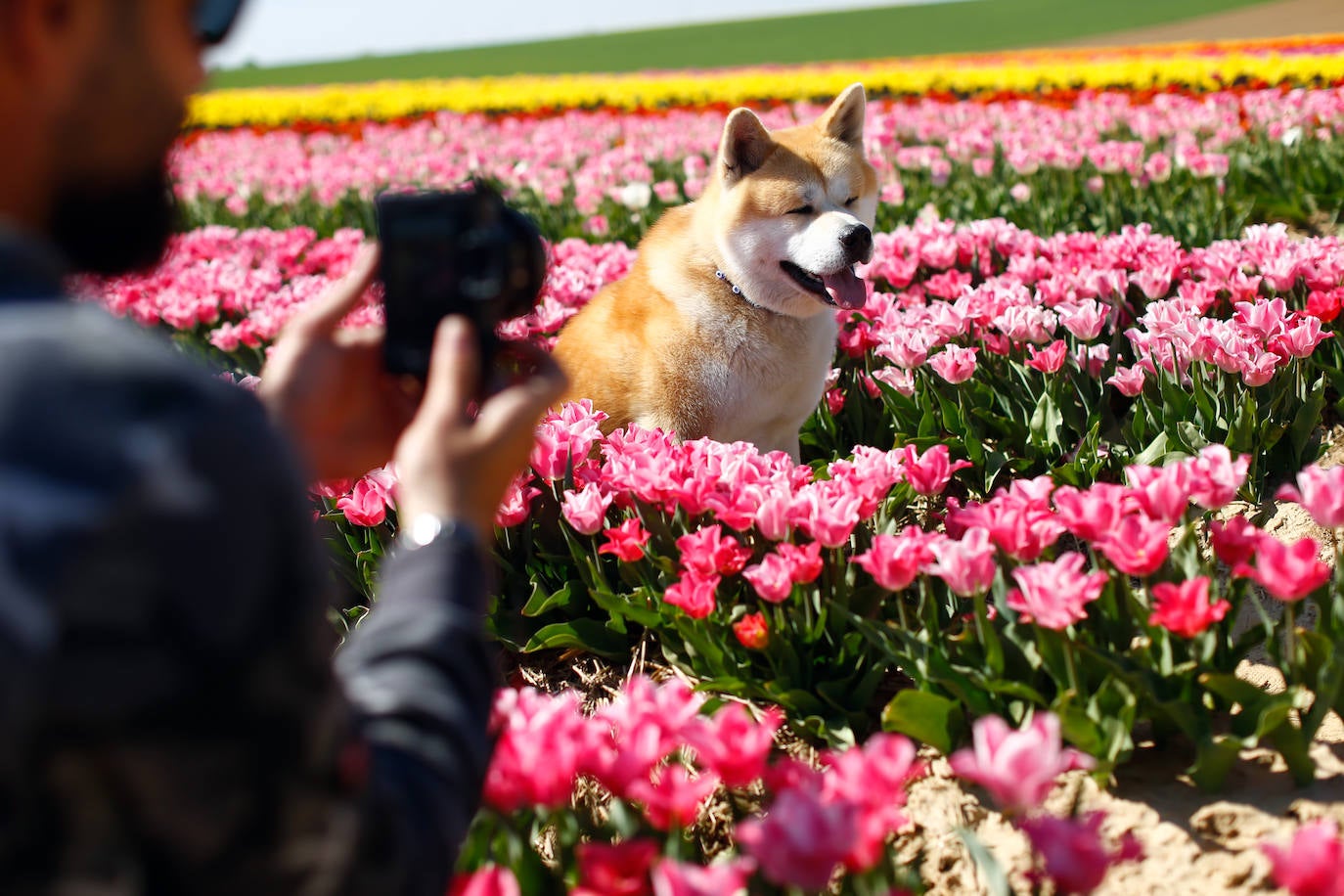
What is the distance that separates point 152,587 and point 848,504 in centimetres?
155

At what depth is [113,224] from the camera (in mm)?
1100

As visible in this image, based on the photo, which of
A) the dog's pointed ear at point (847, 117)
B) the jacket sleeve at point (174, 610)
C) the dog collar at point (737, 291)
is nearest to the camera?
the jacket sleeve at point (174, 610)

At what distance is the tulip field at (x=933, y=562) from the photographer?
4.81 feet

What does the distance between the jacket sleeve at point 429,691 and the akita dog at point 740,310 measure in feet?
8.02

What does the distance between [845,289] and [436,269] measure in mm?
2545

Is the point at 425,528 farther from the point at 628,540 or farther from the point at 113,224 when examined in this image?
the point at 628,540

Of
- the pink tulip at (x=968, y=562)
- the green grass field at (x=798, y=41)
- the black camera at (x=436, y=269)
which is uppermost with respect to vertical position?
the black camera at (x=436, y=269)

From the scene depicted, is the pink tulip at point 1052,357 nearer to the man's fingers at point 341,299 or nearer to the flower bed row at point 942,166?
the flower bed row at point 942,166

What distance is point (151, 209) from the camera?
3.73ft

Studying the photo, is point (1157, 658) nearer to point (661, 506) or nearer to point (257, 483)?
point (661, 506)

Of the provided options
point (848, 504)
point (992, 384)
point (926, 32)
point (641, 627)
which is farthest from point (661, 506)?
point (926, 32)

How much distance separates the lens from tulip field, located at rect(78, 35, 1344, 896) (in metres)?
1.47

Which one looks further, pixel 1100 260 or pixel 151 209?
pixel 1100 260

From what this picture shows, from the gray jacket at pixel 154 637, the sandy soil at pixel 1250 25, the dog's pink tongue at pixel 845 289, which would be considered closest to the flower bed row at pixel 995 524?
the dog's pink tongue at pixel 845 289
